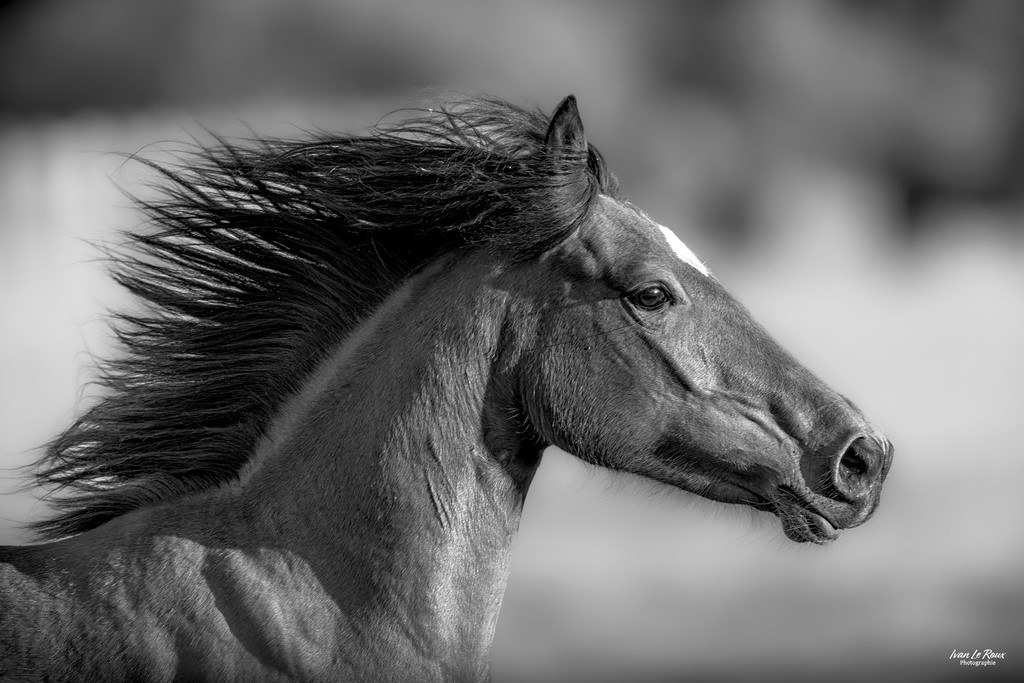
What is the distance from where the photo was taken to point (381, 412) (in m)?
3.51

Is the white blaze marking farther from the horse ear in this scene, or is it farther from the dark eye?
the horse ear

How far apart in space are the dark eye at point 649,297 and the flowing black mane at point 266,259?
294 millimetres

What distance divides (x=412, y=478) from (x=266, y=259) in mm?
891

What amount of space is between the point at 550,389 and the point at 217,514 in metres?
0.99

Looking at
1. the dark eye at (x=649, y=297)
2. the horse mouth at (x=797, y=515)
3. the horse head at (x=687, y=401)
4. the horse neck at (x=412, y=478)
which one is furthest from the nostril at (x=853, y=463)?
the horse neck at (x=412, y=478)

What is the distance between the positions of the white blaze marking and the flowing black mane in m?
0.25

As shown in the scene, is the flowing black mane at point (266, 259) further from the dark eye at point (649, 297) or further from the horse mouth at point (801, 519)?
the horse mouth at point (801, 519)

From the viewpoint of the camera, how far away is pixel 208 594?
10.9 ft

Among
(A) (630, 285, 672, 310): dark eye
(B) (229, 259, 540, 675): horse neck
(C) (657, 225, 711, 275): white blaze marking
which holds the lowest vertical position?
(B) (229, 259, 540, 675): horse neck

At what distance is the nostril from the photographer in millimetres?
3490

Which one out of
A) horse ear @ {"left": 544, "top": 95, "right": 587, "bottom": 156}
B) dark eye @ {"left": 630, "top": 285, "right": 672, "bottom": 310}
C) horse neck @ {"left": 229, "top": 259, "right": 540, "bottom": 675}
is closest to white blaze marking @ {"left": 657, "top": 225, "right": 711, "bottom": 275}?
dark eye @ {"left": 630, "top": 285, "right": 672, "bottom": 310}

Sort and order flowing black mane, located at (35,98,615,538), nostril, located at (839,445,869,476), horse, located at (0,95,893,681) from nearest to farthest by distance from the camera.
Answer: horse, located at (0,95,893,681)
nostril, located at (839,445,869,476)
flowing black mane, located at (35,98,615,538)

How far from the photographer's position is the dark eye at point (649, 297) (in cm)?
356

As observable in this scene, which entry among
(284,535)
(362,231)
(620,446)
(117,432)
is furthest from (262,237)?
(620,446)
